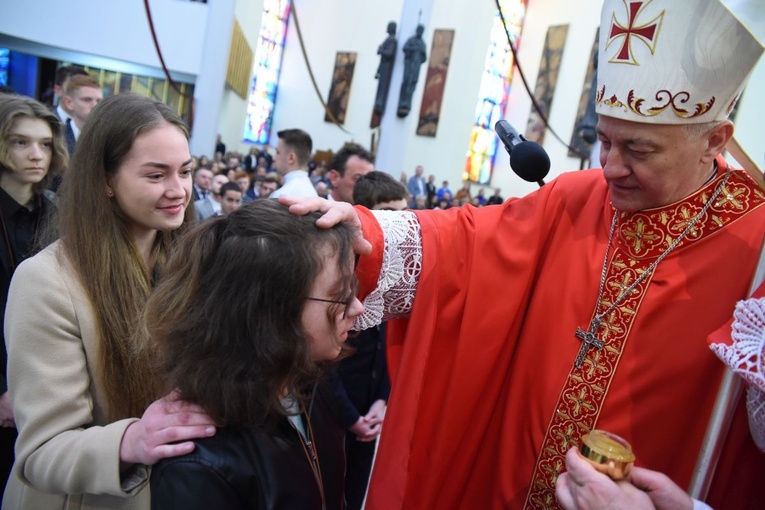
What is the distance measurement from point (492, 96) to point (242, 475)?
16882 mm

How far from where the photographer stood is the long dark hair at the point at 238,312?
108 centimetres

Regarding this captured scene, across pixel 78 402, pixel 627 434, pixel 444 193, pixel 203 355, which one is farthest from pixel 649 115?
pixel 444 193

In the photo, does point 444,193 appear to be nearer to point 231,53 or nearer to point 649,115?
point 231,53

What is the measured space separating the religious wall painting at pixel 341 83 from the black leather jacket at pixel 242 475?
55.3 feet

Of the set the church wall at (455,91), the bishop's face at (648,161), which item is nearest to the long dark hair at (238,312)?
the bishop's face at (648,161)

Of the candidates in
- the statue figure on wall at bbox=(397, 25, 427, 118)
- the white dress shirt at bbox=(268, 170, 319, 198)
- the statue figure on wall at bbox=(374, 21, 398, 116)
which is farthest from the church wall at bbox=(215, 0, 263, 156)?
the white dress shirt at bbox=(268, 170, 319, 198)

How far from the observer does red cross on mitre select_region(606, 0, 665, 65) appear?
4.59 ft

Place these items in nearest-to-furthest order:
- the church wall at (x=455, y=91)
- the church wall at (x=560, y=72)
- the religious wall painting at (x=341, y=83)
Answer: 1. the church wall at (x=455, y=91)
2. the church wall at (x=560, y=72)
3. the religious wall painting at (x=341, y=83)

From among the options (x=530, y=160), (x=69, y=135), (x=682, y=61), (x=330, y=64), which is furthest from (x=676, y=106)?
(x=330, y=64)

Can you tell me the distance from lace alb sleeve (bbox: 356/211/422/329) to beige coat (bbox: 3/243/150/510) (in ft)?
1.96

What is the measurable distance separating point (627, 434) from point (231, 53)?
12.7 metres

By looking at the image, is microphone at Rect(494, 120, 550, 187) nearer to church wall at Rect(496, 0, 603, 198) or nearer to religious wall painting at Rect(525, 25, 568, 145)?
church wall at Rect(496, 0, 603, 198)

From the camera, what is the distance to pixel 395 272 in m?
1.47

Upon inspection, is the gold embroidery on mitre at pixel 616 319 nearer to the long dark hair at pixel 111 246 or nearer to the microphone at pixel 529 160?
the microphone at pixel 529 160
